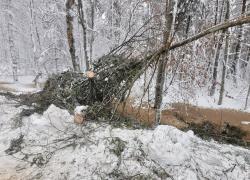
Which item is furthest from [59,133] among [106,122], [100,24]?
[100,24]

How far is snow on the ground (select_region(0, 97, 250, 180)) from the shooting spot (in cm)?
440

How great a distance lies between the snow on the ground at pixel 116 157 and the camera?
4402 millimetres

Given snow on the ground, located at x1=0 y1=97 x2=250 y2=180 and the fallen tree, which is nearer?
snow on the ground, located at x1=0 y1=97 x2=250 y2=180

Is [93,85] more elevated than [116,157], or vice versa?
[93,85]

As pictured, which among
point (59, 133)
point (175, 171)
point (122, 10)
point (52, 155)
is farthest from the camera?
point (122, 10)

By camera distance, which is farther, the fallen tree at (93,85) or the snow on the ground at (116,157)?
the fallen tree at (93,85)

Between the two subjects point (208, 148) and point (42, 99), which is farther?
point (42, 99)

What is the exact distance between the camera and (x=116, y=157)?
468 cm

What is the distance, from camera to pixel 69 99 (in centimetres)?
713

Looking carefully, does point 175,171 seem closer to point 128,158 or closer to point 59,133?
point 128,158

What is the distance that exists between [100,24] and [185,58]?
1570 centimetres

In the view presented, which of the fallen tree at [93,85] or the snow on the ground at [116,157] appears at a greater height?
the fallen tree at [93,85]

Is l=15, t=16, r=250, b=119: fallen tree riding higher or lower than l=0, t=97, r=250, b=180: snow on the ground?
higher

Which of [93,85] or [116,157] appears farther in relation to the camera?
[93,85]
